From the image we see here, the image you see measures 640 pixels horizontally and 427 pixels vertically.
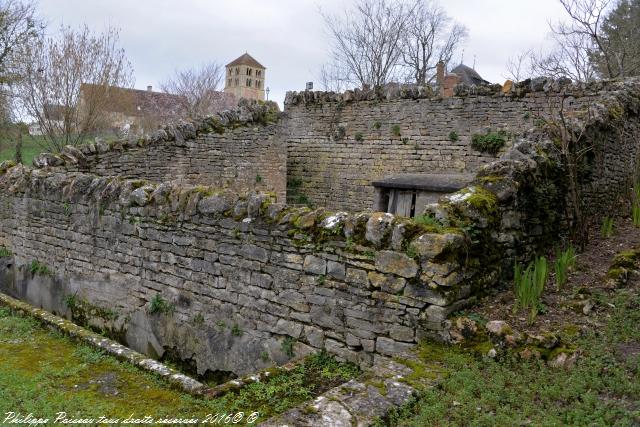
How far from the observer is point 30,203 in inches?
347

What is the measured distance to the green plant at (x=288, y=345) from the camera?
5.55m

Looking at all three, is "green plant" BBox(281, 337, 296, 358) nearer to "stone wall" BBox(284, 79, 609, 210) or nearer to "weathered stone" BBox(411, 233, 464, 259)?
"weathered stone" BBox(411, 233, 464, 259)

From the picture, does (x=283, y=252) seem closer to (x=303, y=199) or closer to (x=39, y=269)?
(x=39, y=269)

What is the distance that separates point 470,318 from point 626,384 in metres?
1.29

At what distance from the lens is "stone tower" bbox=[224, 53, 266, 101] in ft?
246

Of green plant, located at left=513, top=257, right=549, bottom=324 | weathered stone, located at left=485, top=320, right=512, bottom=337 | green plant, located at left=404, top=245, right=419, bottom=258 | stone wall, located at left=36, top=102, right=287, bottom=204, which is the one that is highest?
stone wall, located at left=36, top=102, right=287, bottom=204

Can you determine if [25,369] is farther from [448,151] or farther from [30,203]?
[448,151]

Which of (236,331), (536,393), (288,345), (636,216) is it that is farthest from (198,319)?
(636,216)

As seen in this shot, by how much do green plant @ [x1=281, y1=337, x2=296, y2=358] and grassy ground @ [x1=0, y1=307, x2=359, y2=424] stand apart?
0.34 metres

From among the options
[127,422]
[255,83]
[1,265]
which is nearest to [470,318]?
[127,422]

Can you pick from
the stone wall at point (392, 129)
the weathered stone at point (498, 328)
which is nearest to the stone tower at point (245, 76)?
the stone wall at point (392, 129)

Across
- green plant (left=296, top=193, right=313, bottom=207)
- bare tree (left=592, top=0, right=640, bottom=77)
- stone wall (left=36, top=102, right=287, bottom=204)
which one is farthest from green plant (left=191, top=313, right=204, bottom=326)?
bare tree (left=592, top=0, right=640, bottom=77)

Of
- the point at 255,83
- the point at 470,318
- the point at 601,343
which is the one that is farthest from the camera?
the point at 255,83

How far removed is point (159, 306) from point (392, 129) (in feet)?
25.3
